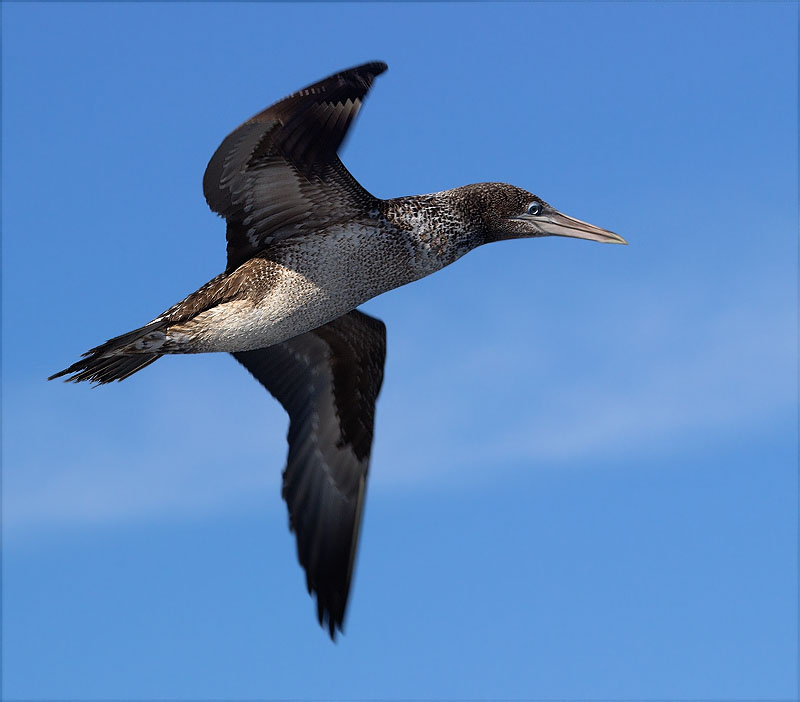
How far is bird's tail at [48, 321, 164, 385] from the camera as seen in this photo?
10.3 m

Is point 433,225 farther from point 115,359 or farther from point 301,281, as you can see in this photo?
point 115,359

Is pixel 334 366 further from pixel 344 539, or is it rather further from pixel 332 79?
pixel 332 79

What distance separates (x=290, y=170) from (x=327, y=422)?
290 cm

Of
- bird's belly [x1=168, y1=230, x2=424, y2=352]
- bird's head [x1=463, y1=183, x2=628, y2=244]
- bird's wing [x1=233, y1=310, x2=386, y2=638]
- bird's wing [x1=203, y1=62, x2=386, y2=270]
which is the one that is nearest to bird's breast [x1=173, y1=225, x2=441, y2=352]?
bird's belly [x1=168, y1=230, x2=424, y2=352]

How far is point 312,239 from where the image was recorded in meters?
10.4

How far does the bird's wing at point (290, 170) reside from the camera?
9.64 metres

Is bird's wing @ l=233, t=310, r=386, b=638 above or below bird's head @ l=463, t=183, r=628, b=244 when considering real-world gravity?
below

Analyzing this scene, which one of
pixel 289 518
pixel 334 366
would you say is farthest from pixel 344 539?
pixel 334 366

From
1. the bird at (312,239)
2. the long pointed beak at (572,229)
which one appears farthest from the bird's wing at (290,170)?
the long pointed beak at (572,229)

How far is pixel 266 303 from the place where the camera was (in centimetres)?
1031

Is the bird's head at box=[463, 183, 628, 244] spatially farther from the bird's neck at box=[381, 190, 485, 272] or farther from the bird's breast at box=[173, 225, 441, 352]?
the bird's breast at box=[173, 225, 441, 352]

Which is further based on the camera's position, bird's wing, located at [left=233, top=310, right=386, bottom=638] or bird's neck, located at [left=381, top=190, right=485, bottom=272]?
bird's wing, located at [left=233, top=310, right=386, bottom=638]

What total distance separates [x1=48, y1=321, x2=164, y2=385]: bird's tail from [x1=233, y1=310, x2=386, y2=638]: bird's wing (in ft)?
4.78

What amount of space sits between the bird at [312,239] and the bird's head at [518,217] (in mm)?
13
